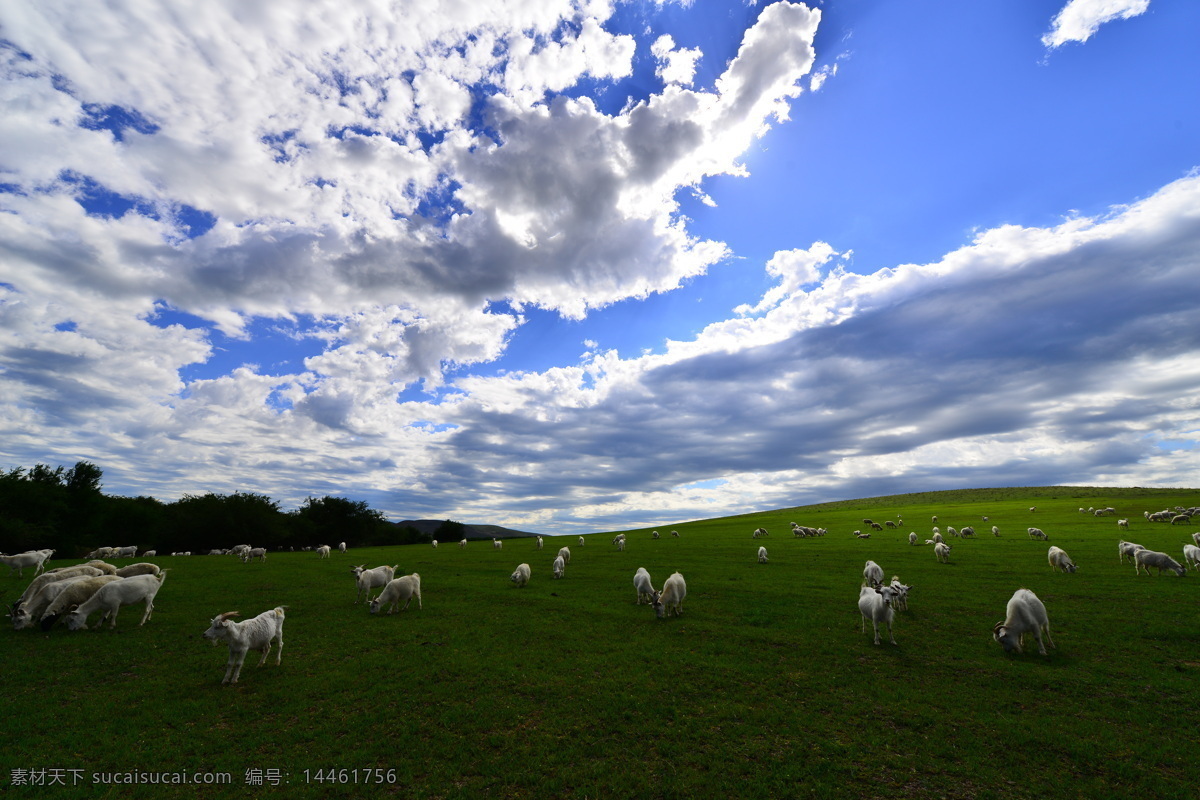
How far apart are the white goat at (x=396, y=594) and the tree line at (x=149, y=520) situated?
59.1m

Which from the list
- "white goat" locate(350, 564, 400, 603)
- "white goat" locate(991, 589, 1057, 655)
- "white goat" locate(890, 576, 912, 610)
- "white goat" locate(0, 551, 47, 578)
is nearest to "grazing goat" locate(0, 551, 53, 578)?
"white goat" locate(0, 551, 47, 578)

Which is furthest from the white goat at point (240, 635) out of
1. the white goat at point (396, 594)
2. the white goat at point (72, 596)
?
the white goat at point (72, 596)

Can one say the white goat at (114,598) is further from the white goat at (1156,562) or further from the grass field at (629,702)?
the white goat at (1156,562)

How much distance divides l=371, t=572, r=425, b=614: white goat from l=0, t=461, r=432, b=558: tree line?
59.1 m

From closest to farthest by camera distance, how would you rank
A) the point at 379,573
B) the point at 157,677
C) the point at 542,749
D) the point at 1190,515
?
1. the point at 542,749
2. the point at 157,677
3. the point at 379,573
4. the point at 1190,515

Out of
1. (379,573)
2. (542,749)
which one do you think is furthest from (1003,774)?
(379,573)

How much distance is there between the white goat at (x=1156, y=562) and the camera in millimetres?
25703

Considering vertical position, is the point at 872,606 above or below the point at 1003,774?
above

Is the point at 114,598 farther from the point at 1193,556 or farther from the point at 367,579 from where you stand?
the point at 1193,556

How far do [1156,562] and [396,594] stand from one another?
39334 mm

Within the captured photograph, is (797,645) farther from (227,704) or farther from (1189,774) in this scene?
(227,704)

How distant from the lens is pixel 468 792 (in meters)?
8.54

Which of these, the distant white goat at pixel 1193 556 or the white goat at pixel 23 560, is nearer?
the distant white goat at pixel 1193 556

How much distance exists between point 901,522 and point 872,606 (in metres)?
64.3
